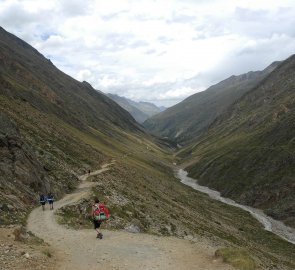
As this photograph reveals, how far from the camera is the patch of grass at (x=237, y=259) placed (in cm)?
2753

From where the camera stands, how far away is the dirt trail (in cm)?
2692

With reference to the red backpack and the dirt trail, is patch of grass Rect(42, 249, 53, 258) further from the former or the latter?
the red backpack

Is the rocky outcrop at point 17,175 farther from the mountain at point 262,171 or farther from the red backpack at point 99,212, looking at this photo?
the mountain at point 262,171

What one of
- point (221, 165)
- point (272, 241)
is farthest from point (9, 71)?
point (272, 241)

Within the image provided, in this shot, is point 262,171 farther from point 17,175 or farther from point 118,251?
point 118,251

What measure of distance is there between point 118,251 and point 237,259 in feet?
27.8

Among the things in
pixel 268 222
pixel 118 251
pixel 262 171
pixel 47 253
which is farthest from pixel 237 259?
pixel 262 171

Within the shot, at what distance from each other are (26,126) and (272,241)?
172 ft

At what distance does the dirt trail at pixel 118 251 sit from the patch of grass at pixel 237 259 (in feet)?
1.77

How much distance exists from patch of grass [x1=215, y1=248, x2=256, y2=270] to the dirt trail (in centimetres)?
54

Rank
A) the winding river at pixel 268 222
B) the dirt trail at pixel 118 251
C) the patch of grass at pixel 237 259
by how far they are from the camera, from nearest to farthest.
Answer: the dirt trail at pixel 118 251 → the patch of grass at pixel 237 259 → the winding river at pixel 268 222

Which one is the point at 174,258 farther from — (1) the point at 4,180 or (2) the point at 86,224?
(1) the point at 4,180

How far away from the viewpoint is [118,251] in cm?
3016

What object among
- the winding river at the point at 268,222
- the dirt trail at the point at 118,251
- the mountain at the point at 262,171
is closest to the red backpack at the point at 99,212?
the dirt trail at the point at 118,251
